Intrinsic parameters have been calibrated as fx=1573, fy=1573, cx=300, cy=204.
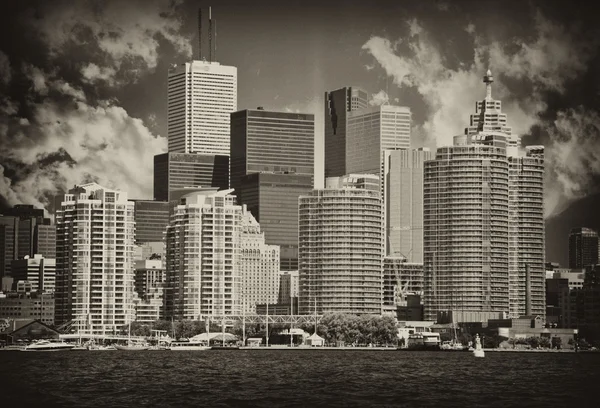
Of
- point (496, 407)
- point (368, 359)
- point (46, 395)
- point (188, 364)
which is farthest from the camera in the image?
point (368, 359)

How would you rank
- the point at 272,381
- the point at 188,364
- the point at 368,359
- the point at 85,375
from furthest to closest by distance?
the point at 368,359 → the point at 188,364 → the point at 85,375 → the point at 272,381

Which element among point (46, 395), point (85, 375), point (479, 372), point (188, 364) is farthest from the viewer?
point (188, 364)

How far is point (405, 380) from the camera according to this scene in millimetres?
147000

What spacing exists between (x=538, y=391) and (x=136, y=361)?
2765 inches

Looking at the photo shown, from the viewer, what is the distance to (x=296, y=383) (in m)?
141

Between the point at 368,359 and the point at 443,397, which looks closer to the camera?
the point at 443,397

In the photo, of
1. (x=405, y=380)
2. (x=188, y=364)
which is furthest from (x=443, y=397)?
(x=188, y=364)

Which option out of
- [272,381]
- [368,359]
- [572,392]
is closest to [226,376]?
[272,381]

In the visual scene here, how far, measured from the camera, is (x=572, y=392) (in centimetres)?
13250

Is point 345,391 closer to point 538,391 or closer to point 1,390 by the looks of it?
point 538,391

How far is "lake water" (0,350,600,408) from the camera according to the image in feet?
396

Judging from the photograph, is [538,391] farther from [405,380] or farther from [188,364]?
[188,364]

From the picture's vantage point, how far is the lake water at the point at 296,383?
396 ft

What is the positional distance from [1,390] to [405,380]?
38436mm
